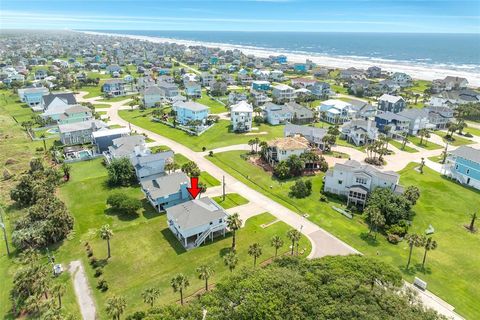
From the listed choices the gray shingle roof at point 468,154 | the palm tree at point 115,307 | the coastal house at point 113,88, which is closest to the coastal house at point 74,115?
the coastal house at point 113,88

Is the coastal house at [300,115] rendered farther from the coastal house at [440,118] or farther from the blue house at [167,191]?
the blue house at [167,191]

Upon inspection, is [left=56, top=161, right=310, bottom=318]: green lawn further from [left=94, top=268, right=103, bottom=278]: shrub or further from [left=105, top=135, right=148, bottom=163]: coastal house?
[left=105, top=135, right=148, bottom=163]: coastal house

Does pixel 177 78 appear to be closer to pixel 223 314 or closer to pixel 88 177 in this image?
pixel 88 177

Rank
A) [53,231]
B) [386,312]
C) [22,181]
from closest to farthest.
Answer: [386,312], [53,231], [22,181]

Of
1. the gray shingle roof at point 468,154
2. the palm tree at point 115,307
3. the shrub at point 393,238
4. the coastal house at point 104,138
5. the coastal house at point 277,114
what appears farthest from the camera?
the coastal house at point 277,114

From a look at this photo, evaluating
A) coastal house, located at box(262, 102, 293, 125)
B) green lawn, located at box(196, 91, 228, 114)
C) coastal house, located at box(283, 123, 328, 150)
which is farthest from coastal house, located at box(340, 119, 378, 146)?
green lawn, located at box(196, 91, 228, 114)

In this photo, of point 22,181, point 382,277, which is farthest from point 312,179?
point 22,181

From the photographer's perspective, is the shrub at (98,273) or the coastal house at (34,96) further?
the coastal house at (34,96)
